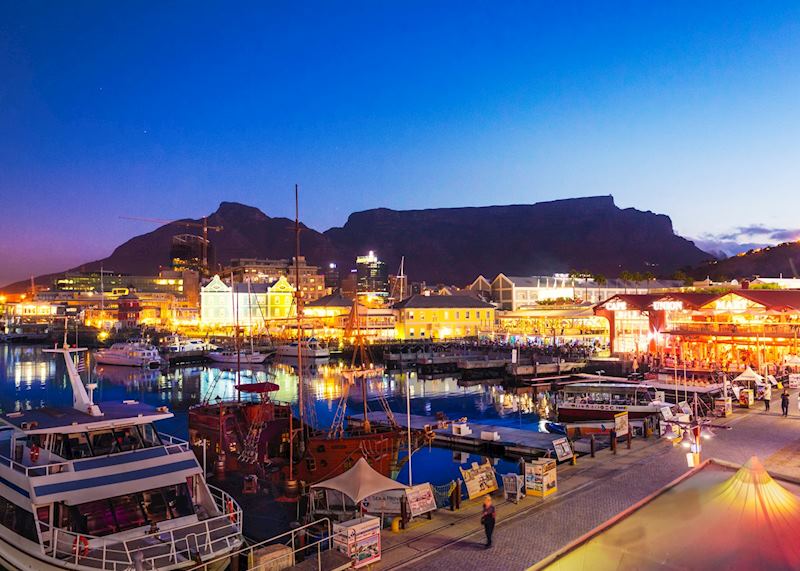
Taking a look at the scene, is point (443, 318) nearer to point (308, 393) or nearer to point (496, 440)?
point (308, 393)

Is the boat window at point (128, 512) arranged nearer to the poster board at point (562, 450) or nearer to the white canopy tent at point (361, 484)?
the white canopy tent at point (361, 484)

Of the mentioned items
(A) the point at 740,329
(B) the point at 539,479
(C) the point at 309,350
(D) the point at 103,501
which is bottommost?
(C) the point at 309,350

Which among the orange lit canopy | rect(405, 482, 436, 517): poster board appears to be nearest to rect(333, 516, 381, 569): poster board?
rect(405, 482, 436, 517): poster board

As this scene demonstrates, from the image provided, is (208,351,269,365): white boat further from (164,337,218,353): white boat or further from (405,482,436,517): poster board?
(405,482,436,517): poster board

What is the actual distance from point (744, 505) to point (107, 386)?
68.2 m

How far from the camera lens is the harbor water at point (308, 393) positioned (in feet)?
122

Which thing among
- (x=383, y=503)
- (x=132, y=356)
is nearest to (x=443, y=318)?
(x=132, y=356)

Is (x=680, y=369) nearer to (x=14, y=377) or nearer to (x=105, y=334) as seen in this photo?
(x=14, y=377)

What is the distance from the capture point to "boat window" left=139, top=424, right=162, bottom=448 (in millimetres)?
16531

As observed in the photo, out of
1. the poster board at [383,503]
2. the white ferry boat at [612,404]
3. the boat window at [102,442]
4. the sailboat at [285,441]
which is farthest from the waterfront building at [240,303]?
the boat window at [102,442]

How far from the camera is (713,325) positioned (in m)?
57.9

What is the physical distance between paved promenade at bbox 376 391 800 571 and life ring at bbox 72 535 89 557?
6.44 meters

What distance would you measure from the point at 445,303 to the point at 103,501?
303ft

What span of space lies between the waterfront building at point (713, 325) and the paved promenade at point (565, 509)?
31769 millimetres
